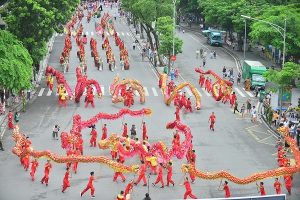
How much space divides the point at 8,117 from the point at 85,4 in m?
97.0

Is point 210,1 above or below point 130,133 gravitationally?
above

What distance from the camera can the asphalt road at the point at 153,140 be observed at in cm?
2958

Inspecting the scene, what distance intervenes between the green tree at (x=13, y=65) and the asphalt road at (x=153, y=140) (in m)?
2.88

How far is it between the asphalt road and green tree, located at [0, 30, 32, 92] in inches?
113

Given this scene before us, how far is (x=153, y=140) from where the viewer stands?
38.3 m

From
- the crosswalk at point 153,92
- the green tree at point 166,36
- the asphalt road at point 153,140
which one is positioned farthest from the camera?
the green tree at point 166,36

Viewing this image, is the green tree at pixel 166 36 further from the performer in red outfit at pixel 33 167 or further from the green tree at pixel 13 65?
the performer in red outfit at pixel 33 167

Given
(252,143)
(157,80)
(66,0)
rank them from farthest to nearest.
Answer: (157,80) → (66,0) → (252,143)

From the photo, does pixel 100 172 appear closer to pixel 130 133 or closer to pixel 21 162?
pixel 21 162

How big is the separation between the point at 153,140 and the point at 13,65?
10080 mm

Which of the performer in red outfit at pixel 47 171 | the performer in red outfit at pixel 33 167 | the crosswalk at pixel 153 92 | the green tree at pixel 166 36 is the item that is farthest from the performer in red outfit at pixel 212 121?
the green tree at pixel 166 36

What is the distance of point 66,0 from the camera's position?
53188 mm

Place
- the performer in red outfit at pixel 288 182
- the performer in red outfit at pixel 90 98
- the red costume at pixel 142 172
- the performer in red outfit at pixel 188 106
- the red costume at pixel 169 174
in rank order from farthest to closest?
1. the performer in red outfit at pixel 90 98
2. the performer in red outfit at pixel 188 106
3. the red costume at pixel 169 174
4. the red costume at pixel 142 172
5. the performer in red outfit at pixel 288 182

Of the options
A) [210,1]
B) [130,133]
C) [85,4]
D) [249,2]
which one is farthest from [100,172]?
[85,4]
